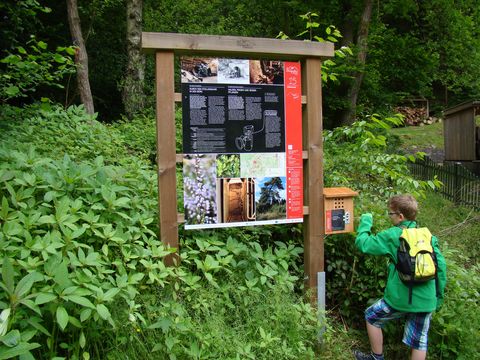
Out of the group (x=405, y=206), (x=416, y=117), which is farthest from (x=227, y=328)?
(x=416, y=117)

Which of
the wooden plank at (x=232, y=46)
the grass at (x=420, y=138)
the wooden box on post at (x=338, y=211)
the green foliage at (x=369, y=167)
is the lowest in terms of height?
the wooden box on post at (x=338, y=211)

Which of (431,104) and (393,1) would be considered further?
(431,104)

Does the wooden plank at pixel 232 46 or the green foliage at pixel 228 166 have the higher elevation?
the wooden plank at pixel 232 46

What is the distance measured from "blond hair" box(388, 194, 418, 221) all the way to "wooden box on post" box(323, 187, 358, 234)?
0.47 metres

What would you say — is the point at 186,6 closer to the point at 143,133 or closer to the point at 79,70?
the point at 79,70

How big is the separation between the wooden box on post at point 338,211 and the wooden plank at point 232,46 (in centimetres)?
127

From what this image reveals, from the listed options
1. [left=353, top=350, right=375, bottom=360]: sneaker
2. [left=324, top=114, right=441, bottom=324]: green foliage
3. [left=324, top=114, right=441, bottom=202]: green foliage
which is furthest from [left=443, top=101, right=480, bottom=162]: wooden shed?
[left=353, top=350, right=375, bottom=360]: sneaker

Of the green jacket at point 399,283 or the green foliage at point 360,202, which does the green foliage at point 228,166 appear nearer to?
the green jacket at point 399,283

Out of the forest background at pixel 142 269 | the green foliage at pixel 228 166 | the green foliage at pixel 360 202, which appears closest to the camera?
the forest background at pixel 142 269

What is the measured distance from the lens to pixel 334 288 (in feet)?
14.4

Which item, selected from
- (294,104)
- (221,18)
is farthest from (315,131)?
(221,18)

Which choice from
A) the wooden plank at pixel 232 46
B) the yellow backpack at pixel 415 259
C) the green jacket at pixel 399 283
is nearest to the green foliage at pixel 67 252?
the wooden plank at pixel 232 46

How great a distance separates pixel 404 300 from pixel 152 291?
1970 mm

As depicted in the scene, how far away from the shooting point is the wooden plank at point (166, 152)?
3.54 meters
